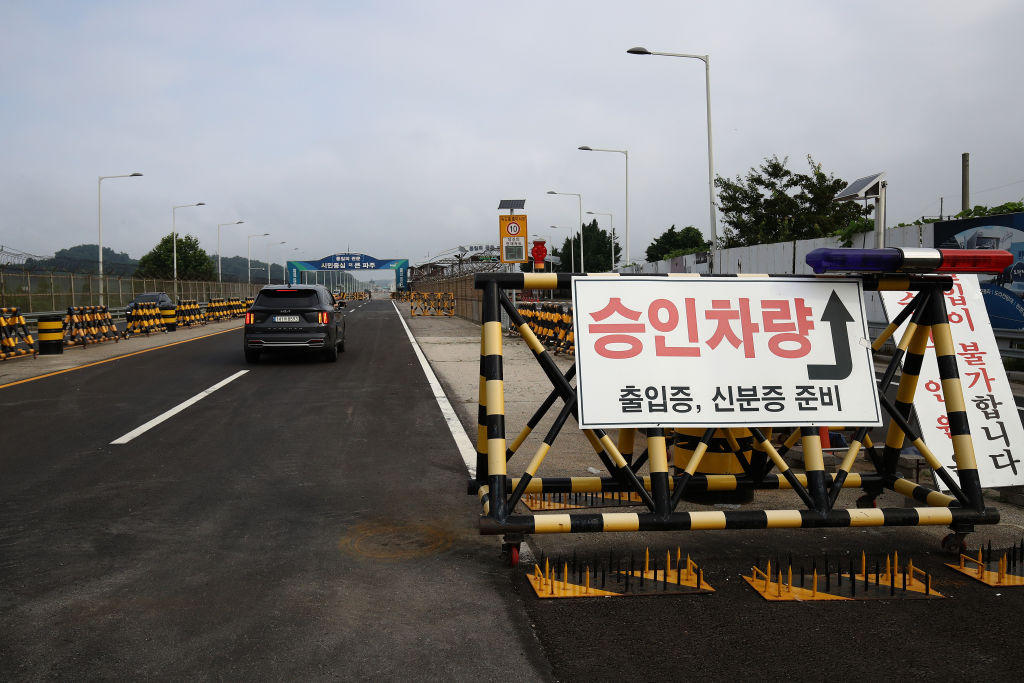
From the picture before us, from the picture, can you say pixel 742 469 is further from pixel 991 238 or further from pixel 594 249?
pixel 594 249

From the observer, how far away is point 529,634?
3.43 metres

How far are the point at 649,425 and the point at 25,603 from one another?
3.30 meters

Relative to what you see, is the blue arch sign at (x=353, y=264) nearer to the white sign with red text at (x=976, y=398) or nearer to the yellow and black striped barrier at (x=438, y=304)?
the yellow and black striped barrier at (x=438, y=304)

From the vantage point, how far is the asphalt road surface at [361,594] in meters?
3.16

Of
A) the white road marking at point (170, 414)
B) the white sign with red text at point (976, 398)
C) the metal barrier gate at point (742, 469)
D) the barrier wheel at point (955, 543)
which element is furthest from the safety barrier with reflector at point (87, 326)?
the barrier wheel at point (955, 543)

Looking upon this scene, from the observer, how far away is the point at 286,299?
1594cm

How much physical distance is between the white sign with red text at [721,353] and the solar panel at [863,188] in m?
1.80

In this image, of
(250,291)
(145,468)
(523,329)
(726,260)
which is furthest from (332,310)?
(250,291)

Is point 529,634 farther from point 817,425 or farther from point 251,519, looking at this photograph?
point 251,519

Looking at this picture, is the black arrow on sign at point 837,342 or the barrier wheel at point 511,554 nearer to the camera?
the barrier wheel at point 511,554

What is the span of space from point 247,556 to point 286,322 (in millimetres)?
11860

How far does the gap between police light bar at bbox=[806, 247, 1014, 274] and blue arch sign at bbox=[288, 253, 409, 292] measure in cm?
12035

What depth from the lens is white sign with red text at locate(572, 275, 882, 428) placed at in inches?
168

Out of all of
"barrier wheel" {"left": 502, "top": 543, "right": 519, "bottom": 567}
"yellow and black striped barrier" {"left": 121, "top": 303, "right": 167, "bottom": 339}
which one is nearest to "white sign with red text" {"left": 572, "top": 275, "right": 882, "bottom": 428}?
"barrier wheel" {"left": 502, "top": 543, "right": 519, "bottom": 567}
